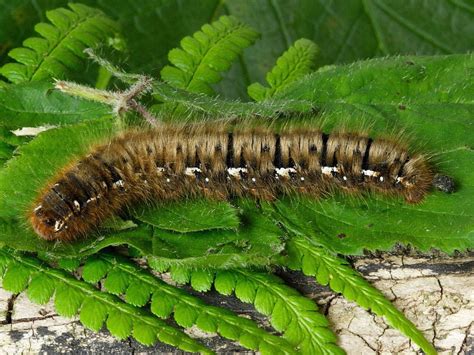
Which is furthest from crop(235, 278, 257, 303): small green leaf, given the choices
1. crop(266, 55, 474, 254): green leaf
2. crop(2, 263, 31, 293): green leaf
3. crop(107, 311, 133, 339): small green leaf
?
crop(2, 263, 31, 293): green leaf

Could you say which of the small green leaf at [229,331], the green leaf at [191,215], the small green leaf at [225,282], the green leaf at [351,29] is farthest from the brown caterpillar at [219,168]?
the green leaf at [351,29]

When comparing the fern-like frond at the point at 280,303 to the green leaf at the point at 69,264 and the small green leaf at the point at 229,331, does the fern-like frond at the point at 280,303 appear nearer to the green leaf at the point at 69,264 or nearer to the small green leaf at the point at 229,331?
the small green leaf at the point at 229,331

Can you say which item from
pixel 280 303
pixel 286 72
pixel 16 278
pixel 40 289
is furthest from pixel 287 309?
pixel 286 72

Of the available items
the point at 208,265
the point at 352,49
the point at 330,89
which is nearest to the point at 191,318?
the point at 208,265

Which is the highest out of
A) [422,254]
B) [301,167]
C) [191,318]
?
[301,167]

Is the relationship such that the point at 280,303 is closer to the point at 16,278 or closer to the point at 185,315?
the point at 185,315

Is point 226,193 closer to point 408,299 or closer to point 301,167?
point 301,167

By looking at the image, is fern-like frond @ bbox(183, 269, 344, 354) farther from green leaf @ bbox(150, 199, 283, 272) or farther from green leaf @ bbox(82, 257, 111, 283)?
green leaf @ bbox(82, 257, 111, 283)

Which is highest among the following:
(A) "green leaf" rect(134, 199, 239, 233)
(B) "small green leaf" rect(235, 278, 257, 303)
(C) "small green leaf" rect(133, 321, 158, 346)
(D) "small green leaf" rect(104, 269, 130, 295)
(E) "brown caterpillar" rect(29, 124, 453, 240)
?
(E) "brown caterpillar" rect(29, 124, 453, 240)
